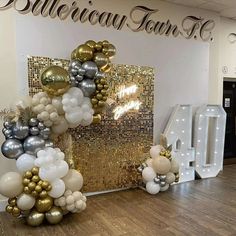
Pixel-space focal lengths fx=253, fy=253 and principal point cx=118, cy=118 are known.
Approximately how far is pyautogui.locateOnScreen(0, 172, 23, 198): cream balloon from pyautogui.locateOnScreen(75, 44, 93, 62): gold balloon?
1655 mm

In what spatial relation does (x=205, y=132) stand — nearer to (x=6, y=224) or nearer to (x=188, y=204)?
(x=188, y=204)

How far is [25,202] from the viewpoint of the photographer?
2.83 metres

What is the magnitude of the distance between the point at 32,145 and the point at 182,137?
2.73m

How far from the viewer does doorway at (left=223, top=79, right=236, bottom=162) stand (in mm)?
5789

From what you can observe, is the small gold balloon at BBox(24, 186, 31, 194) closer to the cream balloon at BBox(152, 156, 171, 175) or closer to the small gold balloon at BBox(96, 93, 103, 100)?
the small gold balloon at BBox(96, 93, 103, 100)

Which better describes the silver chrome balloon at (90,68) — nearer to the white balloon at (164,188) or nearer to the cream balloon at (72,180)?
the cream balloon at (72,180)

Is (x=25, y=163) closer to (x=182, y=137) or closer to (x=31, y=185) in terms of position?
(x=31, y=185)

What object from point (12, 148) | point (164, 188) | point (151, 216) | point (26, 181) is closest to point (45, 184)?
point (26, 181)

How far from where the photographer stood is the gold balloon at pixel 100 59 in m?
3.30

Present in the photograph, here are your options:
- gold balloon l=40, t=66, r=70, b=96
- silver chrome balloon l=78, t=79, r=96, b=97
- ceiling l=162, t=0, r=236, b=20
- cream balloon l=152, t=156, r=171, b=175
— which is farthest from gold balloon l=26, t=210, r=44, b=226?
ceiling l=162, t=0, r=236, b=20

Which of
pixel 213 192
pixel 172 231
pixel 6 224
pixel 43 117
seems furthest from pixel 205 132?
pixel 6 224

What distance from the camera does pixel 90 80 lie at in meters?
3.30

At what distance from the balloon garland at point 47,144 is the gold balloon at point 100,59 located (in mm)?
88

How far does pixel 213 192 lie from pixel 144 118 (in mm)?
1646
